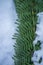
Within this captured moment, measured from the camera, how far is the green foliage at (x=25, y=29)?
0.43m

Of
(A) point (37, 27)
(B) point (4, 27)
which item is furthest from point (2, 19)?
(A) point (37, 27)

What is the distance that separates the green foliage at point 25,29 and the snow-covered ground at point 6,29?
3 centimetres

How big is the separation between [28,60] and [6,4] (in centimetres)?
22

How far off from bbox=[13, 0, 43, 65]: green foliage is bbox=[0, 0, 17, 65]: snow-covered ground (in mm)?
29

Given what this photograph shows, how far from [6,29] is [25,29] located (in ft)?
0.26

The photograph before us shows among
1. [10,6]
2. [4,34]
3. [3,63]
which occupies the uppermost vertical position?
[10,6]

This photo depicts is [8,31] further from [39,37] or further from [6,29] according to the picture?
[39,37]

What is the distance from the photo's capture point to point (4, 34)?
468 mm

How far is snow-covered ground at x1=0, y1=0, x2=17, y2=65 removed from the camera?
463 millimetres

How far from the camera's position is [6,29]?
18.6 inches

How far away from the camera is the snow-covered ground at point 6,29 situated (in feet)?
1.52

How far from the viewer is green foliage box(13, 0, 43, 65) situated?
43 cm

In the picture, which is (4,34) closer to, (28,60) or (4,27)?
(4,27)

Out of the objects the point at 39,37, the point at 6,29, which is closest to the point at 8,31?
the point at 6,29
